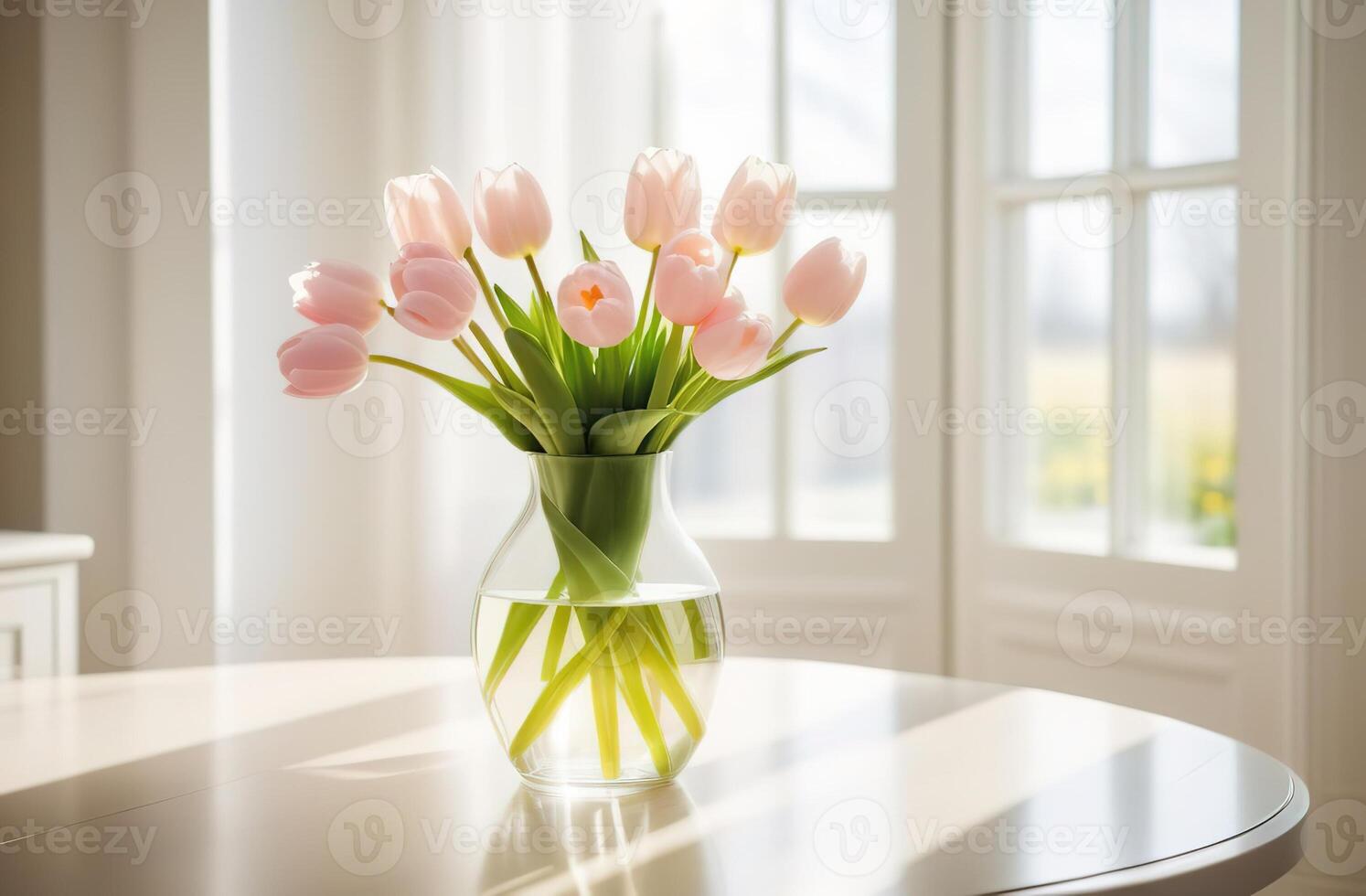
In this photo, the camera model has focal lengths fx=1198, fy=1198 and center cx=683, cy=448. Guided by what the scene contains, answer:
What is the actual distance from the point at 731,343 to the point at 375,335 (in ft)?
5.49

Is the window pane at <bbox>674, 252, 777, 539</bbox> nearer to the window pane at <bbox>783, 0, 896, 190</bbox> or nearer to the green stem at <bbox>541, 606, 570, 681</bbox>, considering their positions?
the window pane at <bbox>783, 0, 896, 190</bbox>

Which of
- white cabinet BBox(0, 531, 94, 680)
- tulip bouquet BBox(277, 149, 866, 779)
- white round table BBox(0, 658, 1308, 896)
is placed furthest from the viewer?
white cabinet BBox(0, 531, 94, 680)

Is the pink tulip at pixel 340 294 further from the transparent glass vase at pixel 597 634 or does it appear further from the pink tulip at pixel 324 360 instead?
the transparent glass vase at pixel 597 634

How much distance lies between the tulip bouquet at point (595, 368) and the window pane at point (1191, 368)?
4.94 ft

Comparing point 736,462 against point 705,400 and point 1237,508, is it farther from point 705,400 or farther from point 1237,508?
point 705,400

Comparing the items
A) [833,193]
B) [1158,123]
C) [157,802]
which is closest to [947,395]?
[833,193]

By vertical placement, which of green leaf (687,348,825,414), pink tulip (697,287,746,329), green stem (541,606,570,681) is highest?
pink tulip (697,287,746,329)

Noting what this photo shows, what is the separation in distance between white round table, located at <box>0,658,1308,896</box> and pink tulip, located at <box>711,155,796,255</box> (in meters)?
0.44

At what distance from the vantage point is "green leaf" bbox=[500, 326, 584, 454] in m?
0.86

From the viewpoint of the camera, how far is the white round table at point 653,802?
0.77 meters

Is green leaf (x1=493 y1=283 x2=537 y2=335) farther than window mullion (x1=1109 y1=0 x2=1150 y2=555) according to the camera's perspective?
No

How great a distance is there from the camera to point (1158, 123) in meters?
2.23

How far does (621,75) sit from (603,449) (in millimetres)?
1739

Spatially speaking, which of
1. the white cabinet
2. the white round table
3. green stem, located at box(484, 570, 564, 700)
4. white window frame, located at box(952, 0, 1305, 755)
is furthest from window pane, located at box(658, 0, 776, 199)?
green stem, located at box(484, 570, 564, 700)
